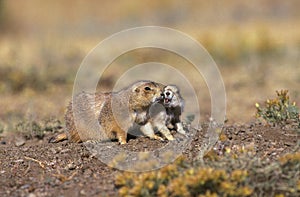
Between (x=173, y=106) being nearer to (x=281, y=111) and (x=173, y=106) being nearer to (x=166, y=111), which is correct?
(x=166, y=111)

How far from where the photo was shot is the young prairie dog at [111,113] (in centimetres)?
631

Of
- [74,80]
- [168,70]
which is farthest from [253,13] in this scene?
[74,80]

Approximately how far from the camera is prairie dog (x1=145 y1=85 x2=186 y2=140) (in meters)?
6.39

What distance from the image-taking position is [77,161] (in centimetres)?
577

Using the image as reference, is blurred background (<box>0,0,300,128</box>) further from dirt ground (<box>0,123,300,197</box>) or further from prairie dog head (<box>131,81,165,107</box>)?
prairie dog head (<box>131,81,165,107</box>)

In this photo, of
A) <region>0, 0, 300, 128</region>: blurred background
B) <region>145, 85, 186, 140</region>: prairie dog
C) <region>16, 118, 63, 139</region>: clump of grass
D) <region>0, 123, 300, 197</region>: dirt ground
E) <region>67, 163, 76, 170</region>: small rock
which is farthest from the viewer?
<region>0, 0, 300, 128</region>: blurred background

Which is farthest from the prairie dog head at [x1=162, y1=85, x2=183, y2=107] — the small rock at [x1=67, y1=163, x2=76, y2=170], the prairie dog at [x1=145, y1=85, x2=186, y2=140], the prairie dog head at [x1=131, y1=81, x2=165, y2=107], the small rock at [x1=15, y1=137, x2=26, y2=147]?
the small rock at [x1=15, y1=137, x2=26, y2=147]

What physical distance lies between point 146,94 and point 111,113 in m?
0.44

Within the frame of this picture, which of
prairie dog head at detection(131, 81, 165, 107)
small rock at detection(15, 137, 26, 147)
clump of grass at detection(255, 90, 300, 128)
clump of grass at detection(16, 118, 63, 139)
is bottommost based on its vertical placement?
small rock at detection(15, 137, 26, 147)

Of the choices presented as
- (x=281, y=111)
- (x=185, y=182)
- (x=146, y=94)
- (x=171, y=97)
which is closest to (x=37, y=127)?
(x=146, y=94)

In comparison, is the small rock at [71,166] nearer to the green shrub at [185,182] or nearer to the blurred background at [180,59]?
the green shrub at [185,182]

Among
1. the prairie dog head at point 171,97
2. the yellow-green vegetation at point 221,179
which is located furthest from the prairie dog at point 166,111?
the yellow-green vegetation at point 221,179

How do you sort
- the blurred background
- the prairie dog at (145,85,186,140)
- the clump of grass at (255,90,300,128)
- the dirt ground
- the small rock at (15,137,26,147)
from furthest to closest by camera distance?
the blurred background
the small rock at (15,137,26,147)
the prairie dog at (145,85,186,140)
the clump of grass at (255,90,300,128)
the dirt ground

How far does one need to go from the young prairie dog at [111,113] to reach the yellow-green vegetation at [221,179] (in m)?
1.70
